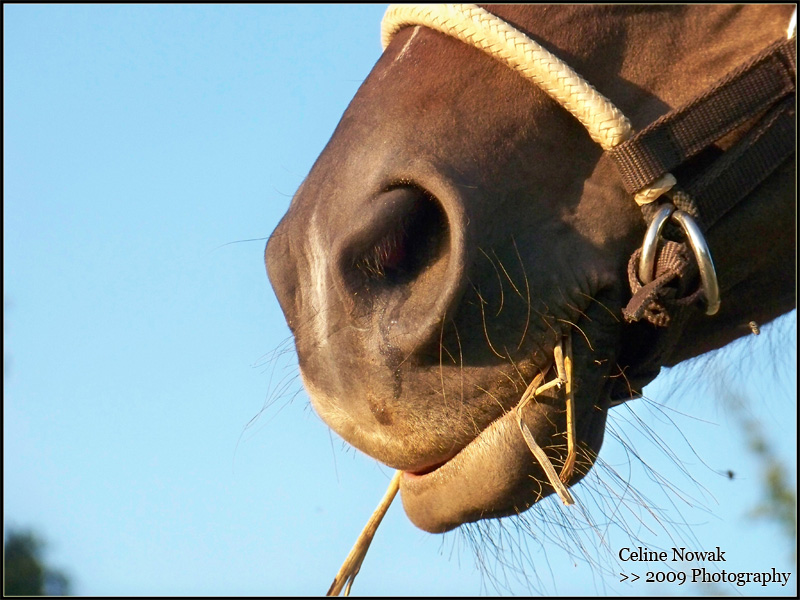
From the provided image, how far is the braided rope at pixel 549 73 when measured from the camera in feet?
5.29

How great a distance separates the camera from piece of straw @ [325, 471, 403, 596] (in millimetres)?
2002

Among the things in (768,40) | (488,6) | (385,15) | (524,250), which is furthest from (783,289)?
(385,15)

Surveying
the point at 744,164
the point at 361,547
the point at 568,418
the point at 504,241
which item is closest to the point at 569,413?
the point at 568,418

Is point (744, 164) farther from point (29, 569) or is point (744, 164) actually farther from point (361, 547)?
point (29, 569)

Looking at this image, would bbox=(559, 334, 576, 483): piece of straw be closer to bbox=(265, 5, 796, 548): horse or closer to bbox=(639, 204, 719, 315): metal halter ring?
bbox=(265, 5, 796, 548): horse

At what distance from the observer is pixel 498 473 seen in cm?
163

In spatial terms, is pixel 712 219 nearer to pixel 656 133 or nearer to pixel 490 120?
pixel 656 133

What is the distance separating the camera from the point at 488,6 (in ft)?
5.72

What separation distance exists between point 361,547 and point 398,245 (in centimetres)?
82

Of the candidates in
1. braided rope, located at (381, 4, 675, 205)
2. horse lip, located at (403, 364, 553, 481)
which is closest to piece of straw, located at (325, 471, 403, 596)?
horse lip, located at (403, 364, 553, 481)

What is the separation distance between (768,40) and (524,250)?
61 cm

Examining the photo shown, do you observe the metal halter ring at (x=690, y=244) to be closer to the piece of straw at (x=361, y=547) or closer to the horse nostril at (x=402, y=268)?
the horse nostril at (x=402, y=268)

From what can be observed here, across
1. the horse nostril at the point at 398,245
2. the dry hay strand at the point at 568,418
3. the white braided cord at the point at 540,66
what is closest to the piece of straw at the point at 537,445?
the dry hay strand at the point at 568,418

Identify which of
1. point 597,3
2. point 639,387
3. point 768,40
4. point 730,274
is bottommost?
point 639,387
